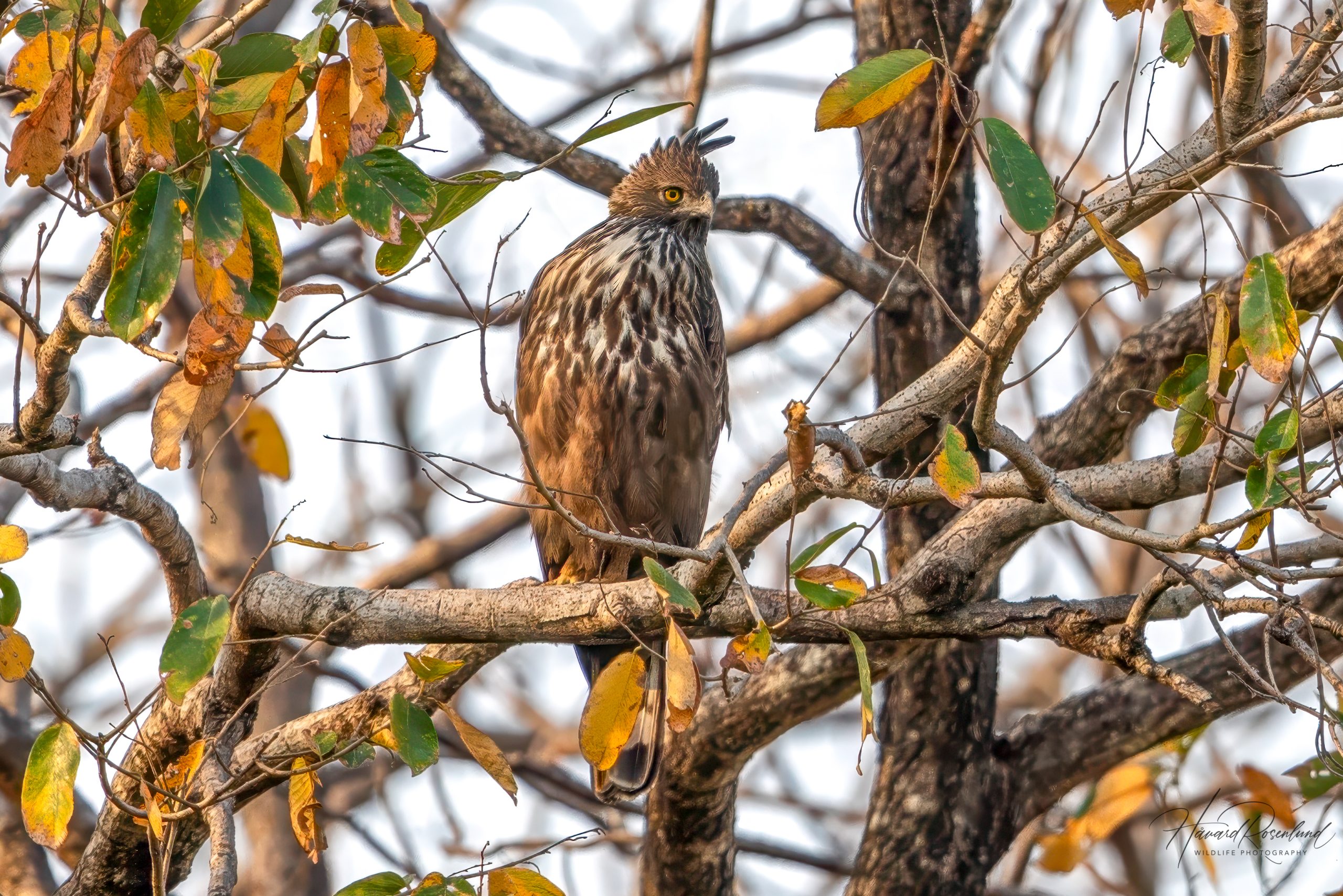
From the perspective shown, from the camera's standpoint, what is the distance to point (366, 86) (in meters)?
1.94

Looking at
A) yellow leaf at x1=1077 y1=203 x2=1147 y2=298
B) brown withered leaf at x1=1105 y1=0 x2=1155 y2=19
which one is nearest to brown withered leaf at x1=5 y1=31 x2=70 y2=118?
yellow leaf at x1=1077 y1=203 x2=1147 y2=298

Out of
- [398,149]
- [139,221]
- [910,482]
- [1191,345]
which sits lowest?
[910,482]

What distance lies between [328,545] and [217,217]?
84 centimetres

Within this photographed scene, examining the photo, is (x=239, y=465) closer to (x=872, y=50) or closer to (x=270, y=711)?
(x=270, y=711)

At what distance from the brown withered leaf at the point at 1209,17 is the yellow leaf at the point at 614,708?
137 centimetres

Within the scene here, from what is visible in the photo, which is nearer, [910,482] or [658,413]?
[910,482]

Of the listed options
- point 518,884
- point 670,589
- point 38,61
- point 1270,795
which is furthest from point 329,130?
point 1270,795

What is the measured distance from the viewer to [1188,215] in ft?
26.6

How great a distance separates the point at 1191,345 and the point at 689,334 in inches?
55.0

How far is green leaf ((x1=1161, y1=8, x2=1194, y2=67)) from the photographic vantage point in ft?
7.89

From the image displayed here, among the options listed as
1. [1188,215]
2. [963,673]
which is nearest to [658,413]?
[963,673]

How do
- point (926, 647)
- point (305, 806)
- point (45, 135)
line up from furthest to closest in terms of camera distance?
point (926, 647), point (305, 806), point (45, 135)

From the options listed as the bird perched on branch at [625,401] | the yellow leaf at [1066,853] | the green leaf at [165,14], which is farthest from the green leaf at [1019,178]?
the yellow leaf at [1066,853]

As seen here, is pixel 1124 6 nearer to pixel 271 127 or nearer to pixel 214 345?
pixel 271 127
